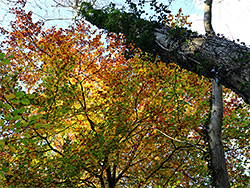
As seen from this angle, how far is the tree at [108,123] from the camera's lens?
6.96m

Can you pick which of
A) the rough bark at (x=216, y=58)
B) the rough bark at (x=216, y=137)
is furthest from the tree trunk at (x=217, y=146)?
the rough bark at (x=216, y=58)

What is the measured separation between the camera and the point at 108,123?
7.80 meters

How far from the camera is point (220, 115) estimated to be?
182 inches

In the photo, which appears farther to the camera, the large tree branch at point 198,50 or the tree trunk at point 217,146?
the tree trunk at point 217,146

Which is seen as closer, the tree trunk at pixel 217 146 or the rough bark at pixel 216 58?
the rough bark at pixel 216 58

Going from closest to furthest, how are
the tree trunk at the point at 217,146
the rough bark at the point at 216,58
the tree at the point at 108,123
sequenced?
the rough bark at the point at 216,58
the tree trunk at the point at 217,146
the tree at the point at 108,123

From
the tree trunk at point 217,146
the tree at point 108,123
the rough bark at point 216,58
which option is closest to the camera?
the rough bark at point 216,58

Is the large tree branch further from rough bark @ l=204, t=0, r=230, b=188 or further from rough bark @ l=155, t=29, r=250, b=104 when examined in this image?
rough bark @ l=204, t=0, r=230, b=188

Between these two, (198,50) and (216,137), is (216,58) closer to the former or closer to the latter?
(198,50)

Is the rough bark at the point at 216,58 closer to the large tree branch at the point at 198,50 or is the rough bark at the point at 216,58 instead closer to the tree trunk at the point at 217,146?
the large tree branch at the point at 198,50

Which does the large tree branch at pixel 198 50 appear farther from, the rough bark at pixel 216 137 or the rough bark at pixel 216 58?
the rough bark at pixel 216 137

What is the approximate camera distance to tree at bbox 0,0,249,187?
22.8 feet

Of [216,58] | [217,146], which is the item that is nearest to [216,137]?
[217,146]

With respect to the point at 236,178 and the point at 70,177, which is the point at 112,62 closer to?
the point at 70,177
